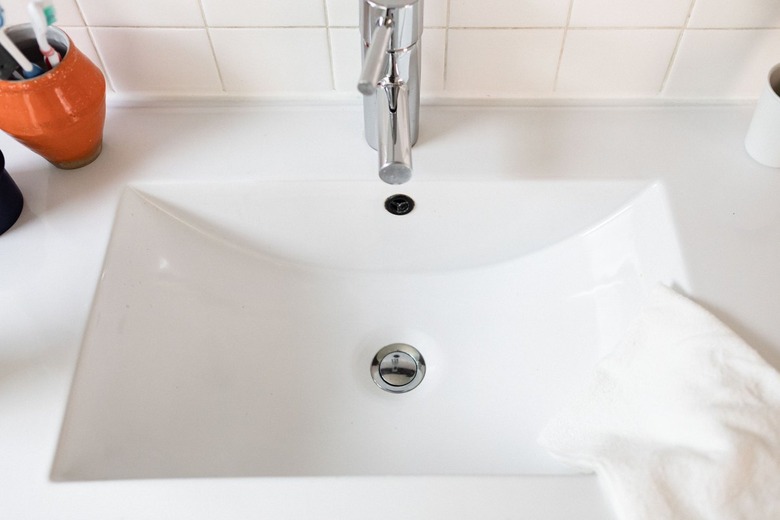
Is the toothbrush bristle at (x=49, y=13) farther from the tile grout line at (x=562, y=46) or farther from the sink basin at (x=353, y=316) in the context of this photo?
the tile grout line at (x=562, y=46)

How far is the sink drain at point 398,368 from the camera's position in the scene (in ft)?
2.32

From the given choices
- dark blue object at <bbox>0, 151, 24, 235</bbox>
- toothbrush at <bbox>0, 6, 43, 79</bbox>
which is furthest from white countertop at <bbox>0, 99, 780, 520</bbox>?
toothbrush at <bbox>0, 6, 43, 79</bbox>

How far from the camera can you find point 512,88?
2.53 feet

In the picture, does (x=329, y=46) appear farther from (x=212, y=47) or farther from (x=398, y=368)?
(x=398, y=368)

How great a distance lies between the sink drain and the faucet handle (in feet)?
Result: 1.05

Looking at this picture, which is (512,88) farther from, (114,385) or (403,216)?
(114,385)

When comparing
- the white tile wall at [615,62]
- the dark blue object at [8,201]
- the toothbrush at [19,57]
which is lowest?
the dark blue object at [8,201]

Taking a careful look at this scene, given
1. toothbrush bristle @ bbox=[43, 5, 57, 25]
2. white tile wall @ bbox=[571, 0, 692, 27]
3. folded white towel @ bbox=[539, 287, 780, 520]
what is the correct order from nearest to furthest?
1. folded white towel @ bbox=[539, 287, 780, 520]
2. toothbrush bristle @ bbox=[43, 5, 57, 25]
3. white tile wall @ bbox=[571, 0, 692, 27]

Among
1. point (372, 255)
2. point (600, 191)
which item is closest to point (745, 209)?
point (600, 191)

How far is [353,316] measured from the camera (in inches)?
29.5

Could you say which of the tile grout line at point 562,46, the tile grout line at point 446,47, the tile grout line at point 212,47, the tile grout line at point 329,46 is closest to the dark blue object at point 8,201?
the tile grout line at point 212,47

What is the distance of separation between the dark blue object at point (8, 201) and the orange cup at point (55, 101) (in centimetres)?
4

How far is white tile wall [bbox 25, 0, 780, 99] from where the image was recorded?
701mm

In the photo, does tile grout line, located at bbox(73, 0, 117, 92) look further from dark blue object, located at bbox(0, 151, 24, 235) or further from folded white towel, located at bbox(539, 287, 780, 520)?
folded white towel, located at bbox(539, 287, 780, 520)
